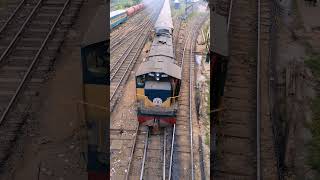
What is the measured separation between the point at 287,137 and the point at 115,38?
15.4 m

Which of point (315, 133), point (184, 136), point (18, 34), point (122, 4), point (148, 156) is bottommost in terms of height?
point (148, 156)

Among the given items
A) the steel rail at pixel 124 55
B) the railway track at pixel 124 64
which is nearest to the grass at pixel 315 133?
the railway track at pixel 124 64

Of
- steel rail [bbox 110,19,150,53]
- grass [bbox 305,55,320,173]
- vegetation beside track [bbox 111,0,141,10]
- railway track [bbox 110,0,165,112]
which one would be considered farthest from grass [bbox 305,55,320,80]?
vegetation beside track [bbox 111,0,141,10]

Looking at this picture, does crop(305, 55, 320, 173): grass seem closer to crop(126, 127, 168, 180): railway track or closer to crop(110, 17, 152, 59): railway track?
crop(126, 127, 168, 180): railway track

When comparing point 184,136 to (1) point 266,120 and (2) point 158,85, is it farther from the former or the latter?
(1) point 266,120

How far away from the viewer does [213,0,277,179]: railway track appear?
347 inches

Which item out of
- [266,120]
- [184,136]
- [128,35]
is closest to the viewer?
[266,120]

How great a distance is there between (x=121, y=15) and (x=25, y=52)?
49.0 ft

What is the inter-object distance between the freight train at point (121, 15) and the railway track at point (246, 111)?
468 inches

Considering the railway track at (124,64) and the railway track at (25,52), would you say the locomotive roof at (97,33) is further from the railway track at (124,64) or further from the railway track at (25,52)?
the railway track at (124,64)

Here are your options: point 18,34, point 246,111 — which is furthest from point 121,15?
point 246,111

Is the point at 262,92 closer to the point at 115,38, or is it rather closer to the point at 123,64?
the point at 123,64

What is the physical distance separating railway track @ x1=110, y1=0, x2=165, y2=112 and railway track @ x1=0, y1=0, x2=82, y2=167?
3854 millimetres

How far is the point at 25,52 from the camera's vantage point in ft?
39.1
